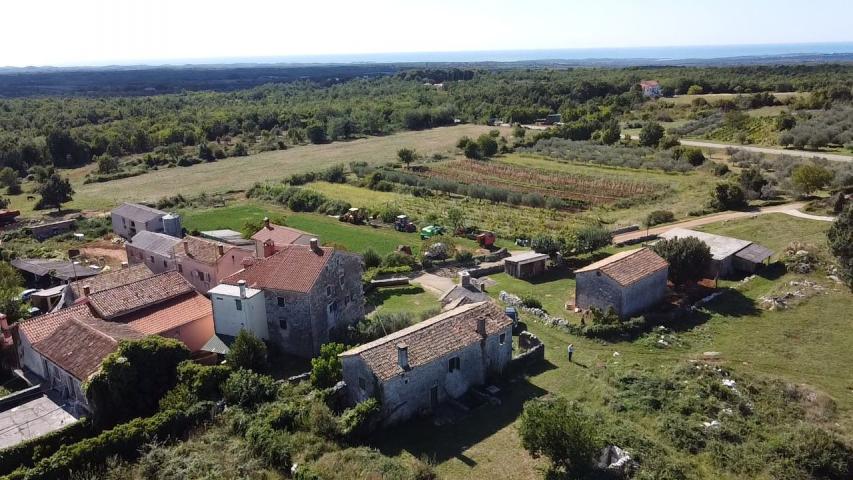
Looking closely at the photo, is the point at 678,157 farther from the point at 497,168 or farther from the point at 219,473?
the point at 219,473

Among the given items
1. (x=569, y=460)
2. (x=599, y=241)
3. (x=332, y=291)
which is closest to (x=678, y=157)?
(x=599, y=241)

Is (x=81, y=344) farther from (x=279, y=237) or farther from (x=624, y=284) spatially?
(x=624, y=284)

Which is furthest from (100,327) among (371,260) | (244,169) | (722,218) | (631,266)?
(244,169)

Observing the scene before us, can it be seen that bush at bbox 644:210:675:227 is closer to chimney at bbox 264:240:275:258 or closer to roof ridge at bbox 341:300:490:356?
roof ridge at bbox 341:300:490:356

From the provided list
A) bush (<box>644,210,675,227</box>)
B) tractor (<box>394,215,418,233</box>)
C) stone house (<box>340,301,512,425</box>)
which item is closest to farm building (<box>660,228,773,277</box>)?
bush (<box>644,210,675,227</box>)

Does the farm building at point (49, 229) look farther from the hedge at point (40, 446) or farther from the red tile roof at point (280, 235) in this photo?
the hedge at point (40, 446)
